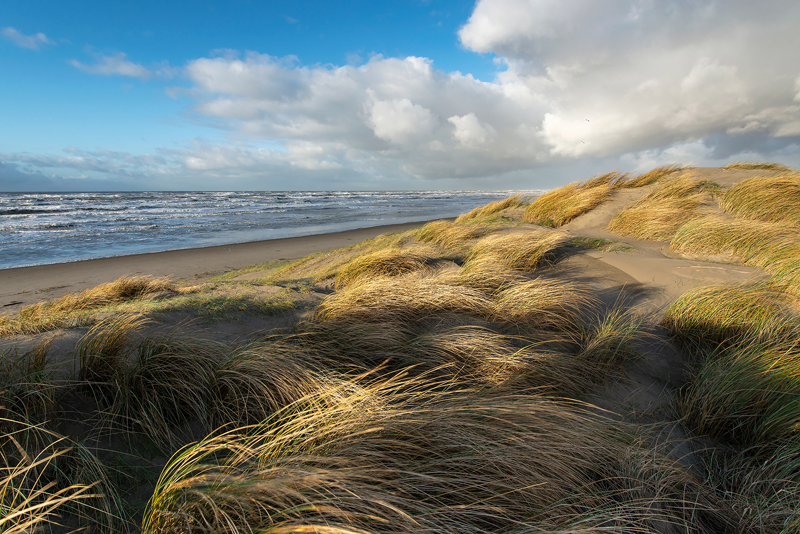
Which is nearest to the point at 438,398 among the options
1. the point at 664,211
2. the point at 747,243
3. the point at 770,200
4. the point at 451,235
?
the point at 451,235

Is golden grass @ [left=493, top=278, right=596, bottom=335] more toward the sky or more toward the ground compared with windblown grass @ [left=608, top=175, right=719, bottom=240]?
more toward the ground

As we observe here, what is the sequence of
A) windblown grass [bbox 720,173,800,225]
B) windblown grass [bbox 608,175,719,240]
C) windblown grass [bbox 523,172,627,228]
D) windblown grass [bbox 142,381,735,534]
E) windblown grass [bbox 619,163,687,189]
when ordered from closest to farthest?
windblown grass [bbox 142,381,735,534] → windblown grass [bbox 720,173,800,225] → windblown grass [bbox 608,175,719,240] → windblown grass [bbox 523,172,627,228] → windblown grass [bbox 619,163,687,189]

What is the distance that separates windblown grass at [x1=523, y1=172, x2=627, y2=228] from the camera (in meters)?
9.17

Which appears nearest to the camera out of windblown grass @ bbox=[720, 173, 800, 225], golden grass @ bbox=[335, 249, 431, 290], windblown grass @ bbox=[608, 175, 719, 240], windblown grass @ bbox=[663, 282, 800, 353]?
windblown grass @ bbox=[663, 282, 800, 353]

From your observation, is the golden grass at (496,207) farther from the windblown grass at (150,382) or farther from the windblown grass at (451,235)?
the windblown grass at (150,382)

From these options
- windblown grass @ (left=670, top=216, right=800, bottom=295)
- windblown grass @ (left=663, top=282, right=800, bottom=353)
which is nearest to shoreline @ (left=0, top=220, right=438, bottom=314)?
windblown grass @ (left=663, top=282, right=800, bottom=353)

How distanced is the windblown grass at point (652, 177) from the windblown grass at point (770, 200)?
3.58 metres

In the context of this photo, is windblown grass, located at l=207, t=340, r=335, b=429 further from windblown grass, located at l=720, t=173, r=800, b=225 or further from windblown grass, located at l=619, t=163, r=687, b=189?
windblown grass, located at l=619, t=163, r=687, b=189

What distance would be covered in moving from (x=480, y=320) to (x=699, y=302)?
2105 mm

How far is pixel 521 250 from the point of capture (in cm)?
538

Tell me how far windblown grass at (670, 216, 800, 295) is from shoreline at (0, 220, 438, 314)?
10367 millimetres

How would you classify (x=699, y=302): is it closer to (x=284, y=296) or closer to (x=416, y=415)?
(x=416, y=415)

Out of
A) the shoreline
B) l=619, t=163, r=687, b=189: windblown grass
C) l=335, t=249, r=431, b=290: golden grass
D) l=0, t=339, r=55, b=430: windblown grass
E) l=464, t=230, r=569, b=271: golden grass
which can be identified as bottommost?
the shoreline

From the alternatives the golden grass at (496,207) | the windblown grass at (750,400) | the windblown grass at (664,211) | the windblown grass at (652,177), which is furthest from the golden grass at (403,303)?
the windblown grass at (652,177)
